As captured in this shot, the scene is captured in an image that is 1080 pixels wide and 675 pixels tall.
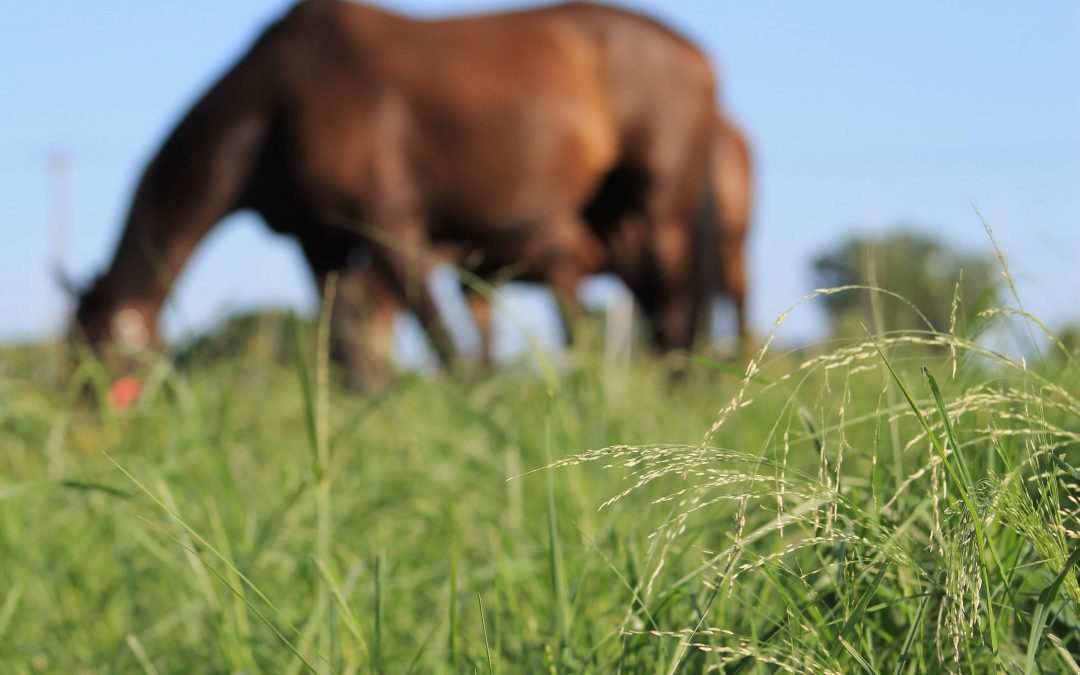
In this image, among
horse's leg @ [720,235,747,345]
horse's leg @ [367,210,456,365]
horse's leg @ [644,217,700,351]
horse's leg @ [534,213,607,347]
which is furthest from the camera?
horse's leg @ [720,235,747,345]

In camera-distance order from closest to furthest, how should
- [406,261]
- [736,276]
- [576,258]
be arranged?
1. [406,261]
2. [576,258]
3. [736,276]

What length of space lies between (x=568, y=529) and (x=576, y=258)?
5537 mm

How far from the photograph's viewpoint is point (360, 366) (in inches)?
219

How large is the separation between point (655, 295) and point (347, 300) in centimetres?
199

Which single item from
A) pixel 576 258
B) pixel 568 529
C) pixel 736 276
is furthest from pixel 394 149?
pixel 568 529

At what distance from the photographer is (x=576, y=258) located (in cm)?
674

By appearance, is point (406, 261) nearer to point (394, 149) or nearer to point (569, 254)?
point (394, 149)

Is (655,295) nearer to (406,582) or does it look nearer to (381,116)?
(381,116)

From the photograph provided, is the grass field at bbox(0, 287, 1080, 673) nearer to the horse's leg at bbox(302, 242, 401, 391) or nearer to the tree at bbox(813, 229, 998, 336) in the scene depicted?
the tree at bbox(813, 229, 998, 336)

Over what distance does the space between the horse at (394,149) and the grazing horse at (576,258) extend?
0.42 feet

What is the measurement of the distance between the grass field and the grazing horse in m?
2.58

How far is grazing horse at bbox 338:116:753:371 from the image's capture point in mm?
5586

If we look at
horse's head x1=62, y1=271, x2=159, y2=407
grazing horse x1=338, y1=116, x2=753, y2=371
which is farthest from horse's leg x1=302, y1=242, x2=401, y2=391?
horse's head x1=62, y1=271, x2=159, y2=407

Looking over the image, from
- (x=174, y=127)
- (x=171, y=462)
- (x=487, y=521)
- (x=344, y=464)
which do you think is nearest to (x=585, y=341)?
(x=344, y=464)
